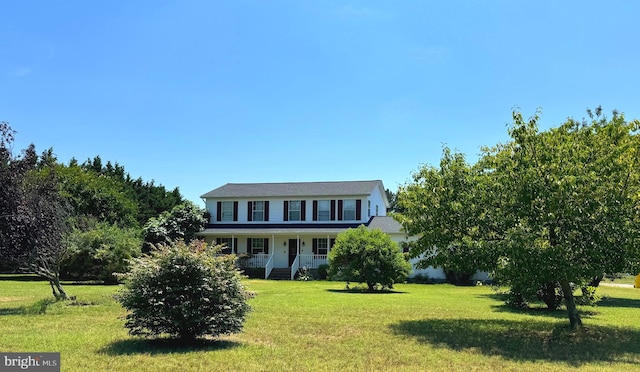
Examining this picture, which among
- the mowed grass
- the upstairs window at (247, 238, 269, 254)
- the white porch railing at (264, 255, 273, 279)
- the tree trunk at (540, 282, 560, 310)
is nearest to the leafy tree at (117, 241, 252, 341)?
the mowed grass

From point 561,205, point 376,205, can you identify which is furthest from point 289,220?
point 561,205

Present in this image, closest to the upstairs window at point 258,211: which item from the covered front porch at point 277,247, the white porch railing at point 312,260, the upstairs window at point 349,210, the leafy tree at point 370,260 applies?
the covered front porch at point 277,247

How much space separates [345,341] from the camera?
11.0 metres

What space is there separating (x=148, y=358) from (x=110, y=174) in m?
48.1

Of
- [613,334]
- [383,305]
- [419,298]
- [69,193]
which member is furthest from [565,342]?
[69,193]

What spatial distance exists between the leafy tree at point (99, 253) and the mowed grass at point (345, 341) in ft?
41.2

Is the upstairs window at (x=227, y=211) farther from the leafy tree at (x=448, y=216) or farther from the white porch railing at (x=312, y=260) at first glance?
the leafy tree at (x=448, y=216)

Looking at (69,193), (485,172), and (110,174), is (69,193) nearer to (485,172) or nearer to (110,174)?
(110,174)

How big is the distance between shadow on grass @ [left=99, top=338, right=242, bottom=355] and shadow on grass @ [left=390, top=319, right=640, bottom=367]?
13.8 feet

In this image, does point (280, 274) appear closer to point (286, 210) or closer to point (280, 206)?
point (286, 210)

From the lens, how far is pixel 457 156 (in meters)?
13.7

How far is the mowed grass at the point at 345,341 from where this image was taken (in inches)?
353

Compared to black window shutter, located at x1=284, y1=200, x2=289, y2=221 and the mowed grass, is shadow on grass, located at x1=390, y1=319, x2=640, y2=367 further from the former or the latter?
black window shutter, located at x1=284, y1=200, x2=289, y2=221

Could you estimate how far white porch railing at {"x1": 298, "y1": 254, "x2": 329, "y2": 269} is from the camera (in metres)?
36.1
